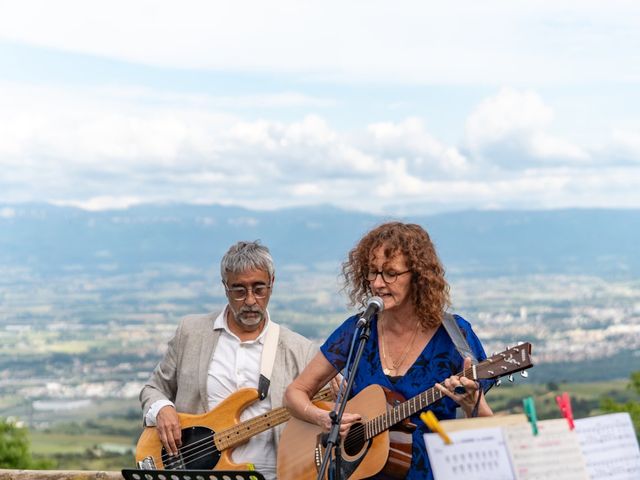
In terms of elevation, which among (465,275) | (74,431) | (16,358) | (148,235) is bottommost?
(74,431)

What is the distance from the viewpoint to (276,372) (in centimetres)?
515

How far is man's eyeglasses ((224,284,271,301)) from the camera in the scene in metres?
5.05

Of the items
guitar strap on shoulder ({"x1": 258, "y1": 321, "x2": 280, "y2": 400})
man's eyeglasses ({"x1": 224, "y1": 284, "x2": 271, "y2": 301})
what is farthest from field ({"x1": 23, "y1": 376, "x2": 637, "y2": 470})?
man's eyeglasses ({"x1": 224, "y1": 284, "x2": 271, "y2": 301})

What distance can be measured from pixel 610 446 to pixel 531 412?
0.26 meters

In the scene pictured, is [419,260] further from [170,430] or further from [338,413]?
[170,430]

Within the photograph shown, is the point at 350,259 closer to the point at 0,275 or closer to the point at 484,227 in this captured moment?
the point at 0,275

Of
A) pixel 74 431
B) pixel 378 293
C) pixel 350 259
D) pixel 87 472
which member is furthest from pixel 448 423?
pixel 74 431

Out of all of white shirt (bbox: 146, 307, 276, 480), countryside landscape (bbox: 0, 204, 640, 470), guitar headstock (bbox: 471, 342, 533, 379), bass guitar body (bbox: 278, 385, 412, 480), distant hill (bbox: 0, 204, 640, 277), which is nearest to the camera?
guitar headstock (bbox: 471, 342, 533, 379)

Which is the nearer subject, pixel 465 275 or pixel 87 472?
pixel 87 472

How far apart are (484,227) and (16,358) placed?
45.1 meters

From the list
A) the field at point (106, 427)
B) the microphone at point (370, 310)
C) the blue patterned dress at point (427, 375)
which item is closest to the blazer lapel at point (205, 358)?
the blue patterned dress at point (427, 375)

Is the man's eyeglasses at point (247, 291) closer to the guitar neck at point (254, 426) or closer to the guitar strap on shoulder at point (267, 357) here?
the guitar strap on shoulder at point (267, 357)

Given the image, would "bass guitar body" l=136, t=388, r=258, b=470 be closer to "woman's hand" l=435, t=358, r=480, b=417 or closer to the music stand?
the music stand

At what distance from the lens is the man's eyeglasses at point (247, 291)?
5055 millimetres
